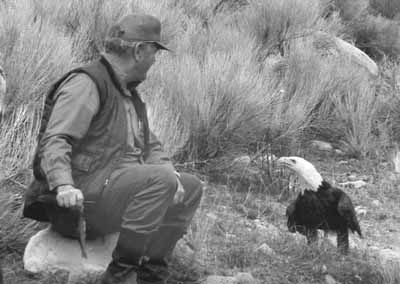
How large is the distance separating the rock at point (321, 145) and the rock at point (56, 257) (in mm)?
5071

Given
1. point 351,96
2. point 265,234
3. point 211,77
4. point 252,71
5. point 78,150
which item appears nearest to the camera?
point 78,150

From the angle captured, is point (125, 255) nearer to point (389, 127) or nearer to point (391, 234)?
point (391, 234)

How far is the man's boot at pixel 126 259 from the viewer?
375 cm

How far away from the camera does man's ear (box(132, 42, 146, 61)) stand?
3.95 m

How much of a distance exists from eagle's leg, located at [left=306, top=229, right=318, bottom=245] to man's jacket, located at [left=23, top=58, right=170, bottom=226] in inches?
86.3

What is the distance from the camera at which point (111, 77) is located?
3914 mm

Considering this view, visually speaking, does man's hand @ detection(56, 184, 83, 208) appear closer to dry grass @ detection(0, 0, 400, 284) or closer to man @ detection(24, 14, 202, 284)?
man @ detection(24, 14, 202, 284)

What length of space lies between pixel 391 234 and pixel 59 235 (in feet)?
11.4

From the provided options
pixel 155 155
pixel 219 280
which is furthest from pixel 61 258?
pixel 219 280

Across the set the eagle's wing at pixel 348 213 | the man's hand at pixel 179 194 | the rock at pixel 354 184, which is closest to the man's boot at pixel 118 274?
the man's hand at pixel 179 194

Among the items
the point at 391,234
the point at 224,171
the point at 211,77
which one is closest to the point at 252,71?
the point at 211,77

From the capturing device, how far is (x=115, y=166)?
385 centimetres

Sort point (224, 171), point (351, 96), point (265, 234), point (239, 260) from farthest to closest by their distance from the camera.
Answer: point (351, 96), point (224, 171), point (265, 234), point (239, 260)

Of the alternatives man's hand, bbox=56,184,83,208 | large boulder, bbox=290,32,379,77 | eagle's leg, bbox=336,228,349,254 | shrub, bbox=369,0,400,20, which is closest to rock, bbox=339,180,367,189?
eagle's leg, bbox=336,228,349,254
